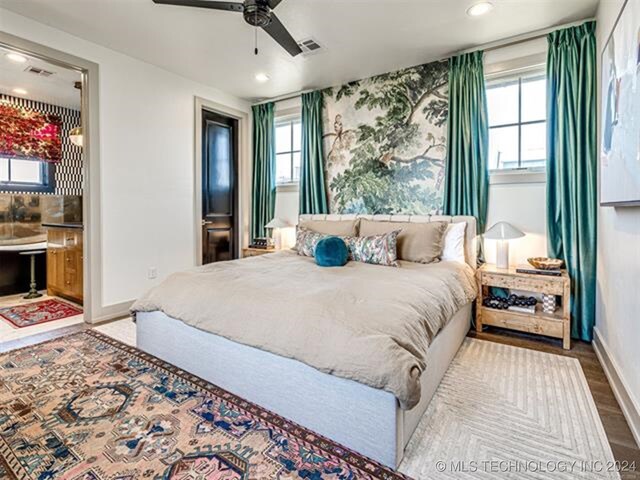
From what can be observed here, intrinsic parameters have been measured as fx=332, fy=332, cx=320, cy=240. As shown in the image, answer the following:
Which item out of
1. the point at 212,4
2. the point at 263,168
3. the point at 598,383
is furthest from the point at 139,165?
the point at 598,383

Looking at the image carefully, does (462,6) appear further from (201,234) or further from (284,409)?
(201,234)

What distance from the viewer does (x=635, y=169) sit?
161 cm

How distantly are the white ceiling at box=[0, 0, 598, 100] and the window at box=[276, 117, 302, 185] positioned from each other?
1.05m

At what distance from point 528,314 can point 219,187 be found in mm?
4112

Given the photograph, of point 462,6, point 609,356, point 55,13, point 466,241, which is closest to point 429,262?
point 466,241

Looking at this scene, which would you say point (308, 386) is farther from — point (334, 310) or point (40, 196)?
point (40, 196)

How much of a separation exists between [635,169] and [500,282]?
Answer: 1.45 m

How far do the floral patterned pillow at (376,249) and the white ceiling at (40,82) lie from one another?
12.0 feet

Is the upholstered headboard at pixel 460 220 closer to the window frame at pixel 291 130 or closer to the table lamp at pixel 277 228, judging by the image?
the table lamp at pixel 277 228

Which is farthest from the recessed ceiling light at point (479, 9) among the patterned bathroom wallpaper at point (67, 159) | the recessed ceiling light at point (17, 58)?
the patterned bathroom wallpaper at point (67, 159)

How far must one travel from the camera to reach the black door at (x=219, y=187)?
467cm

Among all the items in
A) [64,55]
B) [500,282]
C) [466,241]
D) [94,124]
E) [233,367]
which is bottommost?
[233,367]

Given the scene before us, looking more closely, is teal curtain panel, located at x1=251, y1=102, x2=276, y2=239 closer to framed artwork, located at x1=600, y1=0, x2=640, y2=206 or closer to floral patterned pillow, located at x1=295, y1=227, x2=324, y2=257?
floral patterned pillow, located at x1=295, y1=227, x2=324, y2=257

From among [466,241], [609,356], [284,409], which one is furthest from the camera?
[466,241]
